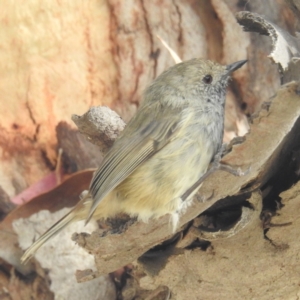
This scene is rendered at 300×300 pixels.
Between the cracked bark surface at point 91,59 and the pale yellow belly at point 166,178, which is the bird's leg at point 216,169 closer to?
the pale yellow belly at point 166,178

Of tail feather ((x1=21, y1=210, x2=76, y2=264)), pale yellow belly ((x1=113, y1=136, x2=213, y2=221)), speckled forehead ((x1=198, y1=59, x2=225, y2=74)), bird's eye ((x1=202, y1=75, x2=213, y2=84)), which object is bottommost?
tail feather ((x1=21, y1=210, x2=76, y2=264))

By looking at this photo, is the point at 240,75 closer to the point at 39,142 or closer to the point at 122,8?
the point at 122,8

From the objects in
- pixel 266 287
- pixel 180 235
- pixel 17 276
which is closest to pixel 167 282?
pixel 180 235

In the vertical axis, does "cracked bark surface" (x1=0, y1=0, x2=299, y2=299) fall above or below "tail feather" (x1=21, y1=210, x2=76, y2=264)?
above

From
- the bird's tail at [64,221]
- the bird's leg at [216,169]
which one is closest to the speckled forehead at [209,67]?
the bird's leg at [216,169]

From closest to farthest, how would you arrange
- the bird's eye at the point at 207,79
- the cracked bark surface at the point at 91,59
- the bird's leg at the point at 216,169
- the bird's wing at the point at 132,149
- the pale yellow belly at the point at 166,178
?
the bird's leg at the point at 216,169
the pale yellow belly at the point at 166,178
the bird's wing at the point at 132,149
the bird's eye at the point at 207,79
the cracked bark surface at the point at 91,59

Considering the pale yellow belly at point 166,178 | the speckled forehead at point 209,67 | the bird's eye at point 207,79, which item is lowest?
the pale yellow belly at point 166,178

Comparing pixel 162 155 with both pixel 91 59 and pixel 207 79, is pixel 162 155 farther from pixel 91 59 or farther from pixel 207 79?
pixel 91 59

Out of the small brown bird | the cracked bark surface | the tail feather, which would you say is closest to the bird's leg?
the small brown bird

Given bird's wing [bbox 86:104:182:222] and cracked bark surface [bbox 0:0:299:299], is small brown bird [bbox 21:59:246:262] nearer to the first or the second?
bird's wing [bbox 86:104:182:222]

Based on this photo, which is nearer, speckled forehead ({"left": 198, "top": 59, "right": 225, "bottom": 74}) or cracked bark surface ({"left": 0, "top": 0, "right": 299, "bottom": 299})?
speckled forehead ({"left": 198, "top": 59, "right": 225, "bottom": 74})
